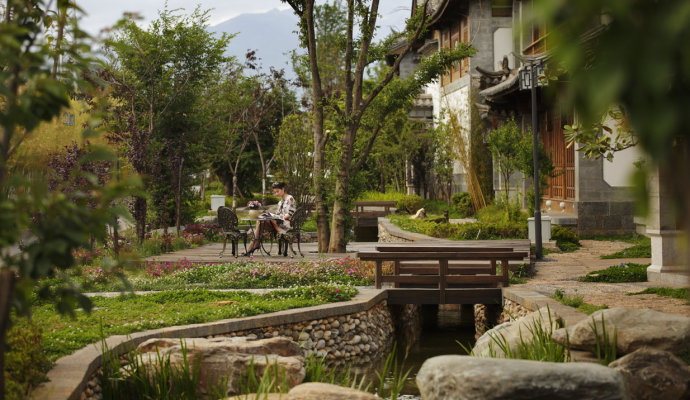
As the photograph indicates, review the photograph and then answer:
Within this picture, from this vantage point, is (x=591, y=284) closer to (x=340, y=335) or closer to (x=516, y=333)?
(x=340, y=335)

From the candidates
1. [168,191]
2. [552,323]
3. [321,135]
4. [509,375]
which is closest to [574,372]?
[509,375]

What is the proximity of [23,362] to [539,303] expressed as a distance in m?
6.37

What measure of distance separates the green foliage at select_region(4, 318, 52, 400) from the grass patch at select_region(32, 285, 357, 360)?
0.77 meters

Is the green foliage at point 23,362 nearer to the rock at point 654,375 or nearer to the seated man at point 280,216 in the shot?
the rock at point 654,375

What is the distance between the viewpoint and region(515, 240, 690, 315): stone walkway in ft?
39.5

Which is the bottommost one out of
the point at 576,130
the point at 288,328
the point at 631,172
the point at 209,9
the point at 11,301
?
the point at 288,328

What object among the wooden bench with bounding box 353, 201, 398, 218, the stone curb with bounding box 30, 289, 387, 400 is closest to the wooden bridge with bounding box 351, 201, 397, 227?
the wooden bench with bounding box 353, 201, 398, 218

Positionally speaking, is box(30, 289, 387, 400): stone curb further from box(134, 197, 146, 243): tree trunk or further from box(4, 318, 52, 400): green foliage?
box(134, 197, 146, 243): tree trunk

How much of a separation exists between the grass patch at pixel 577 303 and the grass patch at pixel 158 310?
2.69 metres

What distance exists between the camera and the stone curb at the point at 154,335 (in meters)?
7.16

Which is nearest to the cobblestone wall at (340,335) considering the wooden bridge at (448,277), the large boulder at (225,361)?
the wooden bridge at (448,277)

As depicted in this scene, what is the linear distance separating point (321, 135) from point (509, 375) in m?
14.8

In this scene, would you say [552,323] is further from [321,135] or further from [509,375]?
[321,135]

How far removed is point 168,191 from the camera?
2736 cm
